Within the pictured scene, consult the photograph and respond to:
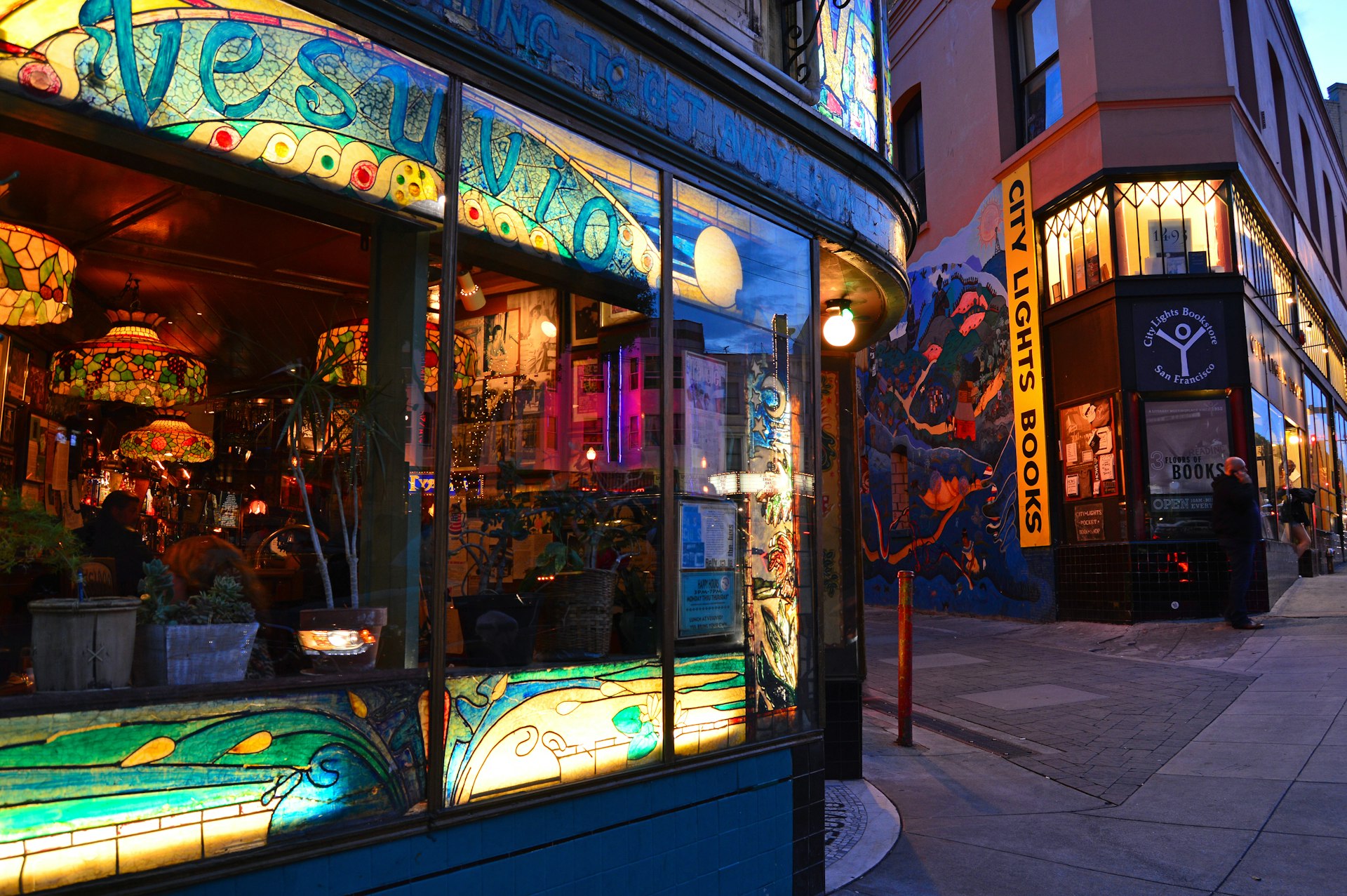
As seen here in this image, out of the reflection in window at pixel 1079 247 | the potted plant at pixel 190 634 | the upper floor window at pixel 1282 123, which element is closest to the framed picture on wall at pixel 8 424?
the potted plant at pixel 190 634

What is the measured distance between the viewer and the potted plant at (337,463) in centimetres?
326

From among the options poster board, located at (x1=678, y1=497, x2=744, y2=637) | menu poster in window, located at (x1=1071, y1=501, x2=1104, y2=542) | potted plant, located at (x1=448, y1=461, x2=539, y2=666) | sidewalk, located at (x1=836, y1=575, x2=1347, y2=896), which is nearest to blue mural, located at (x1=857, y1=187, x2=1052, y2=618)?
menu poster in window, located at (x1=1071, y1=501, x2=1104, y2=542)

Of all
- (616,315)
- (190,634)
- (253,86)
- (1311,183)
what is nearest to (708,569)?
(616,315)

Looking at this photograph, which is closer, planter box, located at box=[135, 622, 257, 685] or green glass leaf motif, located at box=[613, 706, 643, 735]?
planter box, located at box=[135, 622, 257, 685]

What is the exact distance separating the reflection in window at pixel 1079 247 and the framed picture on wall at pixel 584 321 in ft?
35.6

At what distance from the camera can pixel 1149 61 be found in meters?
13.3

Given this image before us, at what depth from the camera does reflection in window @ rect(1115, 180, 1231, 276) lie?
13.1 metres

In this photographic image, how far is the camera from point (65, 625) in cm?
261

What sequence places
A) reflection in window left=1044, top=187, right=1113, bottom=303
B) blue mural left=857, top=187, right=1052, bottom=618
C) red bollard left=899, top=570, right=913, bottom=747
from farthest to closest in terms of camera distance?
blue mural left=857, top=187, right=1052, bottom=618 → reflection in window left=1044, top=187, right=1113, bottom=303 → red bollard left=899, top=570, right=913, bottom=747

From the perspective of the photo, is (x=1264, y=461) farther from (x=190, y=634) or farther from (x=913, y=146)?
(x=190, y=634)

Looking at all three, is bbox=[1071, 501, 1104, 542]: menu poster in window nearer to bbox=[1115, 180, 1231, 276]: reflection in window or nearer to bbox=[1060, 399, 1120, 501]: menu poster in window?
bbox=[1060, 399, 1120, 501]: menu poster in window

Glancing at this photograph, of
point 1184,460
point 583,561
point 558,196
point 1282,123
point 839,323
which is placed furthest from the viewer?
point 1282,123

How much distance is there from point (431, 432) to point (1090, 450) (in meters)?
12.1

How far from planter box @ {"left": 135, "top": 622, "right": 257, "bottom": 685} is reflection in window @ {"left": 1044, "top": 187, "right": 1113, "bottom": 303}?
42.6ft
